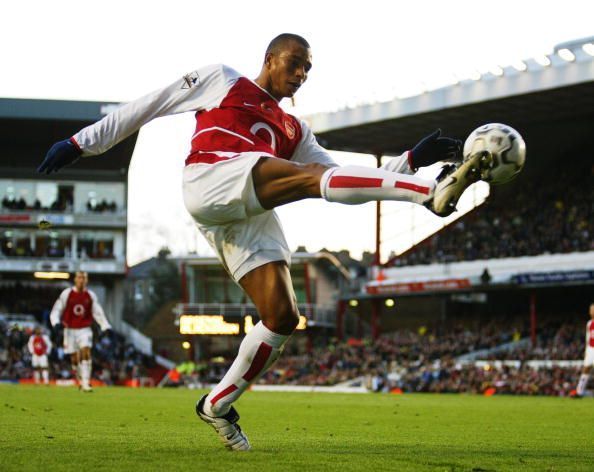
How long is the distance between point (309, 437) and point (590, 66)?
33371 millimetres

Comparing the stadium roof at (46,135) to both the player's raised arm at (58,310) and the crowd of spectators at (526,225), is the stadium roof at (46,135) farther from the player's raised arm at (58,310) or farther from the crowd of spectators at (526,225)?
the player's raised arm at (58,310)

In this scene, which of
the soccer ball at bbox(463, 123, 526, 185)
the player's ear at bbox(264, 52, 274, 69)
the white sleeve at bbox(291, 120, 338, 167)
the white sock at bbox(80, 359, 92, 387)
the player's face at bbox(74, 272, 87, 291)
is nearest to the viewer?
the soccer ball at bbox(463, 123, 526, 185)

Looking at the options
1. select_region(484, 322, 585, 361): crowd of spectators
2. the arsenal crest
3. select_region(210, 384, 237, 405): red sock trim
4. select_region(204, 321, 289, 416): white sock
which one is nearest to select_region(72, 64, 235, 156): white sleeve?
the arsenal crest

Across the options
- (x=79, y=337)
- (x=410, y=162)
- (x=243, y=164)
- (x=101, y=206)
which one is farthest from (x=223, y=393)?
(x=101, y=206)

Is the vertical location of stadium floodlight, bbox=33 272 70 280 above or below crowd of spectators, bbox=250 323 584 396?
above

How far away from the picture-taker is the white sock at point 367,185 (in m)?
5.34

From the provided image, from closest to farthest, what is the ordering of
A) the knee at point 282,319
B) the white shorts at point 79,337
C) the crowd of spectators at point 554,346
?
the knee at point 282,319
the white shorts at point 79,337
the crowd of spectators at point 554,346

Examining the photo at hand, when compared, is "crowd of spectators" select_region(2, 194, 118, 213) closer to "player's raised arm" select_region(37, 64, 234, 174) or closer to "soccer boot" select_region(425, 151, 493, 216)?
"player's raised arm" select_region(37, 64, 234, 174)

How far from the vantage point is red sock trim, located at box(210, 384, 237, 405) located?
630cm

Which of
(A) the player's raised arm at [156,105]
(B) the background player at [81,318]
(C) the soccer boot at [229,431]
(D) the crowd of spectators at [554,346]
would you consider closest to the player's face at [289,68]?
(A) the player's raised arm at [156,105]

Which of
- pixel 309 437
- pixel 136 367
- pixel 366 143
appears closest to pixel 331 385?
pixel 136 367

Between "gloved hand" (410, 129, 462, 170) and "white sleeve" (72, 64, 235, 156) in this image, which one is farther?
"white sleeve" (72, 64, 235, 156)

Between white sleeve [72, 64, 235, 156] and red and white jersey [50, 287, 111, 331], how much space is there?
14.0m

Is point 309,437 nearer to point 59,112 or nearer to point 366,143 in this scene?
point 366,143
